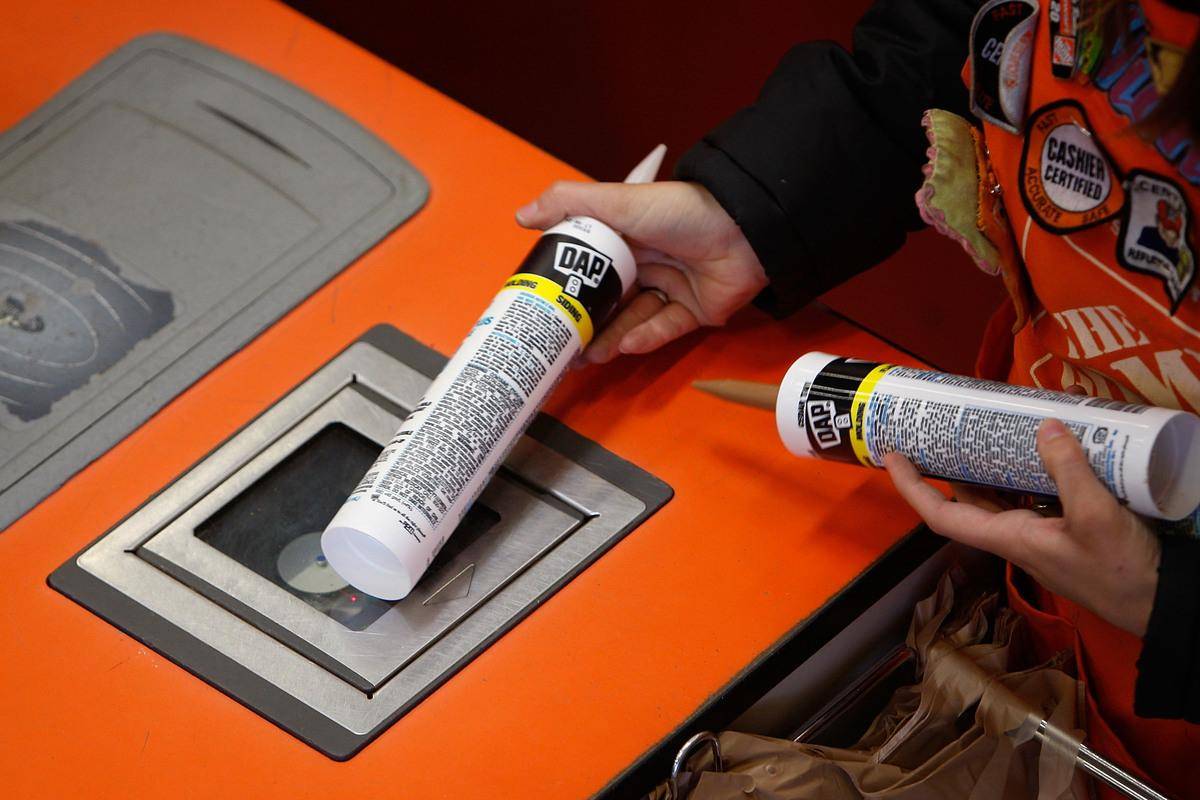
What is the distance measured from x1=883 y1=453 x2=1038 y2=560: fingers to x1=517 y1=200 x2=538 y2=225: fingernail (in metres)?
0.34

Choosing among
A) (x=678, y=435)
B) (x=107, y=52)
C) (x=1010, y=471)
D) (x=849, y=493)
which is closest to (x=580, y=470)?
(x=678, y=435)

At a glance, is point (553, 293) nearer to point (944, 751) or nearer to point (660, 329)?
point (660, 329)

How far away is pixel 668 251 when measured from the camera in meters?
1.01

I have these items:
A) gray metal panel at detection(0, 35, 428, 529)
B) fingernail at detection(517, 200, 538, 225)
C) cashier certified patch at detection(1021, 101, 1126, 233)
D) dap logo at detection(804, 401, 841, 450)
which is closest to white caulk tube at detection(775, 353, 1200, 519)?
dap logo at detection(804, 401, 841, 450)

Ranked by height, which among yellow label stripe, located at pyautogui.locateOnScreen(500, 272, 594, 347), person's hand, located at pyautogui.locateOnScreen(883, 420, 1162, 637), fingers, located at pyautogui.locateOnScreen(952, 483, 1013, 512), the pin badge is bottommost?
person's hand, located at pyautogui.locateOnScreen(883, 420, 1162, 637)

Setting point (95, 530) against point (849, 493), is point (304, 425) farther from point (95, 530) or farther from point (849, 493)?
point (849, 493)

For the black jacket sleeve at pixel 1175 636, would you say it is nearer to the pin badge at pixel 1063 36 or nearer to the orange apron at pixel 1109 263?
the orange apron at pixel 1109 263

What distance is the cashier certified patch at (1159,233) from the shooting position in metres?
0.70

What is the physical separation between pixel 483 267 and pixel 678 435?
0.22m

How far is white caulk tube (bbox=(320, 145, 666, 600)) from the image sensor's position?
0.83 metres

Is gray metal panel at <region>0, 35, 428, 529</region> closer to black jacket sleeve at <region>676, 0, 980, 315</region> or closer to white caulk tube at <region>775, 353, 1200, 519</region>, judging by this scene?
black jacket sleeve at <region>676, 0, 980, 315</region>

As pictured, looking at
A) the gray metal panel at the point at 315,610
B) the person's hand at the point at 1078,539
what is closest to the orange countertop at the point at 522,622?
the gray metal panel at the point at 315,610

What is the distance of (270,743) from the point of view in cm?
80

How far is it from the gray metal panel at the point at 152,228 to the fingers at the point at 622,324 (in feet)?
0.68
